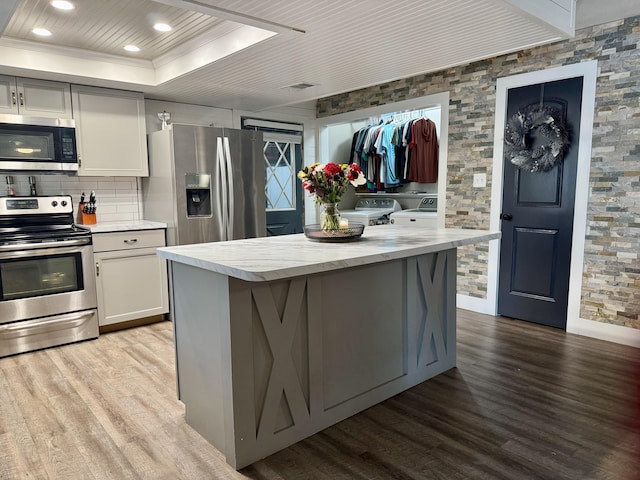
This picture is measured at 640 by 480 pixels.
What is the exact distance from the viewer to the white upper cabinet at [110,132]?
12.3 feet

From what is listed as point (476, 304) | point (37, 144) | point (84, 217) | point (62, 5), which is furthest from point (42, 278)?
point (476, 304)

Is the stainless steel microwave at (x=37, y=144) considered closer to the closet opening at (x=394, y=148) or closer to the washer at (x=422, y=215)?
the closet opening at (x=394, y=148)

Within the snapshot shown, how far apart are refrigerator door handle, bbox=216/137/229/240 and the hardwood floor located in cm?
141

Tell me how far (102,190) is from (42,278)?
3.57 feet

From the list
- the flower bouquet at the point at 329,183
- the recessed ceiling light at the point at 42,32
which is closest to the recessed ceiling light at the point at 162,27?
the recessed ceiling light at the point at 42,32

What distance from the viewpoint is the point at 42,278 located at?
3389 mm

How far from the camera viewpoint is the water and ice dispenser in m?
3.95

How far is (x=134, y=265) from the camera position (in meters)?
3.83

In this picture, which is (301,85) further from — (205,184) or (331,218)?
(331,218)

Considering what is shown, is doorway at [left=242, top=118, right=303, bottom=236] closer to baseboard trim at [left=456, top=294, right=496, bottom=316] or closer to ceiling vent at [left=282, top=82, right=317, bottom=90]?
ceiling vent at [left=282, top=82, right=317, bottom=90]

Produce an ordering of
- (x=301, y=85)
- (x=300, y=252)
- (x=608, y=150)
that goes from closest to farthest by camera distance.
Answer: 1. (x=300, y=252)
2. (x=608, y=150)
3. (x=301, y=85)

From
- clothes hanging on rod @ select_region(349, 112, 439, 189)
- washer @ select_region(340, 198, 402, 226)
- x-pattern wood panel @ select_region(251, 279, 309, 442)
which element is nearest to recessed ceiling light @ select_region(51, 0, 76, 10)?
x-pattern wood panel @ select_region(251, 279, 309, 442)

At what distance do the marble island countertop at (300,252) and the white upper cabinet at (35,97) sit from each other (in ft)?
7.52

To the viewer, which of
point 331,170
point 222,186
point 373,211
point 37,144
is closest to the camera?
point 331,170
